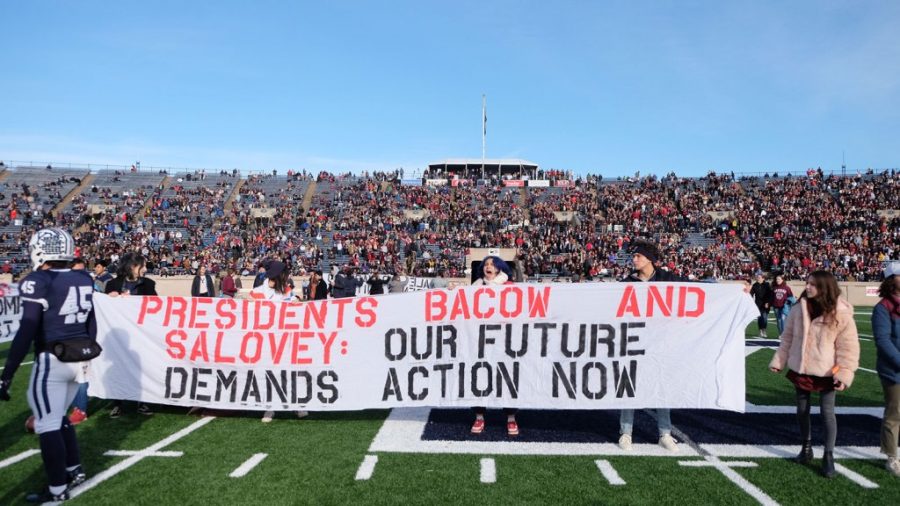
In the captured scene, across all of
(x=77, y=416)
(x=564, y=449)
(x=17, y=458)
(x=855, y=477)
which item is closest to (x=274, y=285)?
(x=77, y=416)

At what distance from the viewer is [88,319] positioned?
456cm

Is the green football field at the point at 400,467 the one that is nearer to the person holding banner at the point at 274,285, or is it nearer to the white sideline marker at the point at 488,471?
the white sideline marker at the point at 488,471

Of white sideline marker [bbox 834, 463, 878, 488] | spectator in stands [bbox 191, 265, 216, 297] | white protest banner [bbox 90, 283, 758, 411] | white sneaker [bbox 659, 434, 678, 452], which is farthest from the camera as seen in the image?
spectator in stands [bbox 191, 265, 216, 297]

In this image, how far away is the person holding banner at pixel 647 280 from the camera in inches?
219

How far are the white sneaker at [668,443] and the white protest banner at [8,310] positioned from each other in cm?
1103

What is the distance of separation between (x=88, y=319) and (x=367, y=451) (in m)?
2.55

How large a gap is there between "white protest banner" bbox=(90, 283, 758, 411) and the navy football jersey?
81.4 inches

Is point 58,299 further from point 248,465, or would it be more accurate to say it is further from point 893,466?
point 893,466

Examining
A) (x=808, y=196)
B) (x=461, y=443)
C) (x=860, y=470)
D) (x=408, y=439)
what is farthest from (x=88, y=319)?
(x=808, y=196)

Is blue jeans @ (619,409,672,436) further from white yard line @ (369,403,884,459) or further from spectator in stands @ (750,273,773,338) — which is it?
spectator in stands @ (750,273,773,338)

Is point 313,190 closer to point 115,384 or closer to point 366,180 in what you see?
point 366,180

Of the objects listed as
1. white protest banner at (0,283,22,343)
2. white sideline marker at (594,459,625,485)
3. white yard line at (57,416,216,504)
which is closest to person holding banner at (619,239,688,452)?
white sideline marker at (594,459,625,485)

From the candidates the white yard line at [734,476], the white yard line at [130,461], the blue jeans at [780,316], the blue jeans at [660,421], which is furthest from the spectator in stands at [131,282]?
the blue jeans at [780,316]

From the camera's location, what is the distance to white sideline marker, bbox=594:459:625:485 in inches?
186
